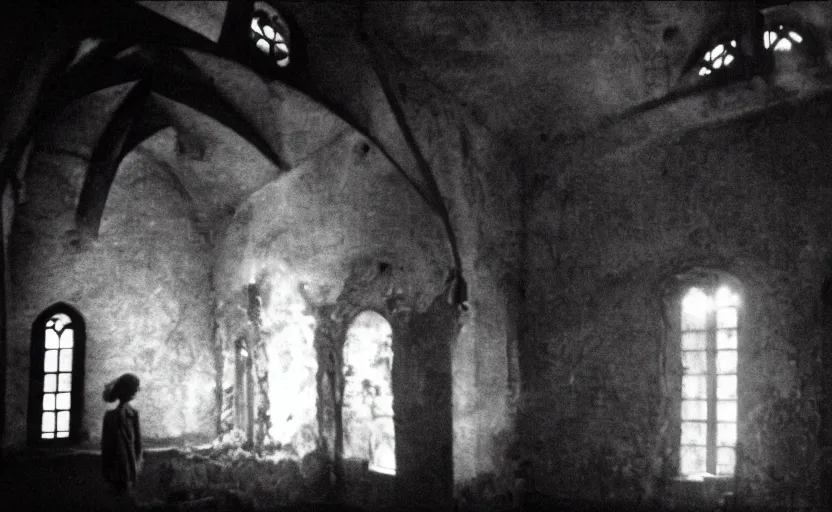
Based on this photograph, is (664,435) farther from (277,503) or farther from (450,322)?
(277,503)

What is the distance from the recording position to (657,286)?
607 inches

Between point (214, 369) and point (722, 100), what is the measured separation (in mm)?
8985

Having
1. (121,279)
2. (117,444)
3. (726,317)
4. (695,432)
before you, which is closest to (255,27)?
(121,279)

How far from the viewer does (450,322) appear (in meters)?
15.7

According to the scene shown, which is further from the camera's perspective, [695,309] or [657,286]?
[657,286]

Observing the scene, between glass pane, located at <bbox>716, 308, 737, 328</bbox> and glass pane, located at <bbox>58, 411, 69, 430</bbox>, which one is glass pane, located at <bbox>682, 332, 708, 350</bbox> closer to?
glass pane, located at <bbox>716, 308, 737, 328</bbox>

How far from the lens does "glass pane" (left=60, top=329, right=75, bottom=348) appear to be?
17.0m

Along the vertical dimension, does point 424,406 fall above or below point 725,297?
below

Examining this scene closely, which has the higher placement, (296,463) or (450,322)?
(450,322)

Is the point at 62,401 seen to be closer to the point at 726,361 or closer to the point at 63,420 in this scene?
the point at 63,420

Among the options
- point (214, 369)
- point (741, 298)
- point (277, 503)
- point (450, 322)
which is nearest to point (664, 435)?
point (741, 298)

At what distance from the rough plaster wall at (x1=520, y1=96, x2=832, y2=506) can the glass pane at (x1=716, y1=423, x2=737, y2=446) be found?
286mm

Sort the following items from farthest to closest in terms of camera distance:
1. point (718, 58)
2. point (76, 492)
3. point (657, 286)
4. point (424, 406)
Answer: point (76, 492)
point (424, 406)
point (657, 286)
point (718, 58)

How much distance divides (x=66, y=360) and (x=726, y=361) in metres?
9.84
